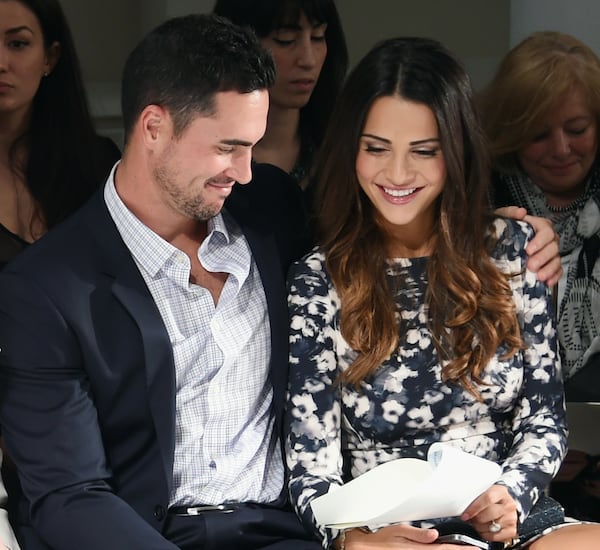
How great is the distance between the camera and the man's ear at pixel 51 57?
241cm

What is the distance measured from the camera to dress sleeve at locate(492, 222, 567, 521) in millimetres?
2010

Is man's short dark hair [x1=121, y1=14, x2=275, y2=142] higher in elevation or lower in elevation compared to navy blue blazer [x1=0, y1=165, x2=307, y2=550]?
higher

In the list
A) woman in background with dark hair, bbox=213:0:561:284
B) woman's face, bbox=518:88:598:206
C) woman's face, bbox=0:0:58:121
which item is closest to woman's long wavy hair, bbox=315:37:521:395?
woman in background with dark hair, bbox=213:0:561:284

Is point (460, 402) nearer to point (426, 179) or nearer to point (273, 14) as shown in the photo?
point (426, 179)

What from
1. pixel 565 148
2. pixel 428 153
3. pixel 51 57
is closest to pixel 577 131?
pixel 565 148

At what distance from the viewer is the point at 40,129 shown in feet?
7.98

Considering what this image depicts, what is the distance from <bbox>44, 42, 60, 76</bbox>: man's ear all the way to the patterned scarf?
97 centimetres

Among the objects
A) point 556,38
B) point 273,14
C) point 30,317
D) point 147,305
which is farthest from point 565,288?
point 30,317

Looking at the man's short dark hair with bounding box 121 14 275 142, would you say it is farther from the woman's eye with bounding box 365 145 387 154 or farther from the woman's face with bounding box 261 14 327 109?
the woman's face with bounding box 261 14 327 109

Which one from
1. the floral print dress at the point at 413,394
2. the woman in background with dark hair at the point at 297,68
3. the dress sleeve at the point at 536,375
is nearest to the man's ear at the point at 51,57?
the woman in background with dark hair at the point at 297,68

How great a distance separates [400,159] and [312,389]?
397 mm

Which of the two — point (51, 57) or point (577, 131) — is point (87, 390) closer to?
point (51, 57)

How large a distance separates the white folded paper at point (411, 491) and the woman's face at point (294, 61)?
0.94m

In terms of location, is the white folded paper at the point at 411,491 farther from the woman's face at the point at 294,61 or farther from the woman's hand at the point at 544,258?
the woman's face at the point at 294,61
